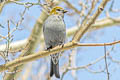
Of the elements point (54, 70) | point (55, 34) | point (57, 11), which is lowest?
point (54, 70)

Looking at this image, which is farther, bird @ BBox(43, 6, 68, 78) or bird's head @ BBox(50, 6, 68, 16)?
bird's head @ BBox(50, 6, 68, 16)

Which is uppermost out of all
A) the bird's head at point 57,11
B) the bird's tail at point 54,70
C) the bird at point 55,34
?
the bird's head at point 57,11

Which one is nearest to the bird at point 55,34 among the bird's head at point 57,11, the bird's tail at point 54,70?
the bird's tail at point 54,70

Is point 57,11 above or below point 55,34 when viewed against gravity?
above

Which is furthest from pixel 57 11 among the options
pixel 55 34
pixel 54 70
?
pixel 54 70

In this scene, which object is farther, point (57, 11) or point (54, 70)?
point (57, 11)

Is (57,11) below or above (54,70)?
above

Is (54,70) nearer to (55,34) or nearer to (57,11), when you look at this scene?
(55,34)

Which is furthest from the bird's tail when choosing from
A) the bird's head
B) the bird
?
the bird's head

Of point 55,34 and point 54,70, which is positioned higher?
point 55,34

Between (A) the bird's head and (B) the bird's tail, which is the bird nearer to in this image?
(B) the bird's tail

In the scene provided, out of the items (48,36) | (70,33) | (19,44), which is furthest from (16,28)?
(70,33)

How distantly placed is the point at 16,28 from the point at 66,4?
264 centimetres

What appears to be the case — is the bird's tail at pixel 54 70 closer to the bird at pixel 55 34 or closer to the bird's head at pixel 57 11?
the bird at pixel 55 34
